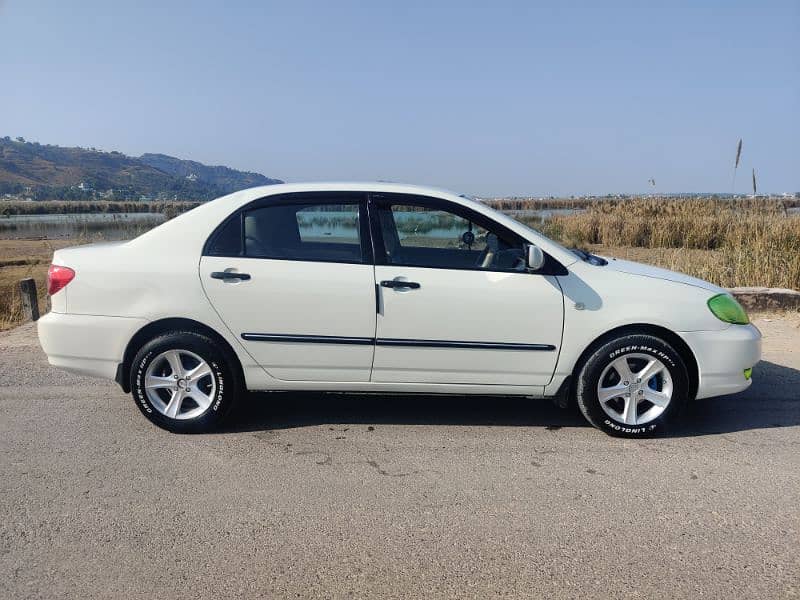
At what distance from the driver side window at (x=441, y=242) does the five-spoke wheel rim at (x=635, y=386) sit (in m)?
0.97

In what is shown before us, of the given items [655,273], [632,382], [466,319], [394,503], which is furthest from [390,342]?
[655,273]

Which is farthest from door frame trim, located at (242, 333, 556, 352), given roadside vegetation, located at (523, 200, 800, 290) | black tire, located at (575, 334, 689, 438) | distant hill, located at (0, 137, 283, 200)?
distant hill, located at (0, 137, 283, 200)

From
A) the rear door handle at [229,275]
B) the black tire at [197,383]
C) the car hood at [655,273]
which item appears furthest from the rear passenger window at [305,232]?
the car hood at [655,273]

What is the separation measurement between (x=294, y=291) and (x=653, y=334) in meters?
2.48

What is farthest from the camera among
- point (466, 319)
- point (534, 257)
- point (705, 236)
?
point (705, 236)

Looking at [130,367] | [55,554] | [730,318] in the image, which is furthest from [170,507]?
[730,318]

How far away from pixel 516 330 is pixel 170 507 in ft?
7.74

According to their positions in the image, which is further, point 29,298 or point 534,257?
point 29,298

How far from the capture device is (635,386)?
411 centimetres

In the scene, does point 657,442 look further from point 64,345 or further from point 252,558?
point 64,345

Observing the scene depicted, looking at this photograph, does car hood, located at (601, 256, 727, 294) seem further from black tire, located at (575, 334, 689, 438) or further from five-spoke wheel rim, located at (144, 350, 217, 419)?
five-spoke wheel rim, located at (144, 350, 217, 419)

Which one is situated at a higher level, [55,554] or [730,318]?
[730,318]

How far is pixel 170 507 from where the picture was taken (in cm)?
317

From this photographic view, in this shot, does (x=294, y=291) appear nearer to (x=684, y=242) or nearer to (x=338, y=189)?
(x=338, y=189)
